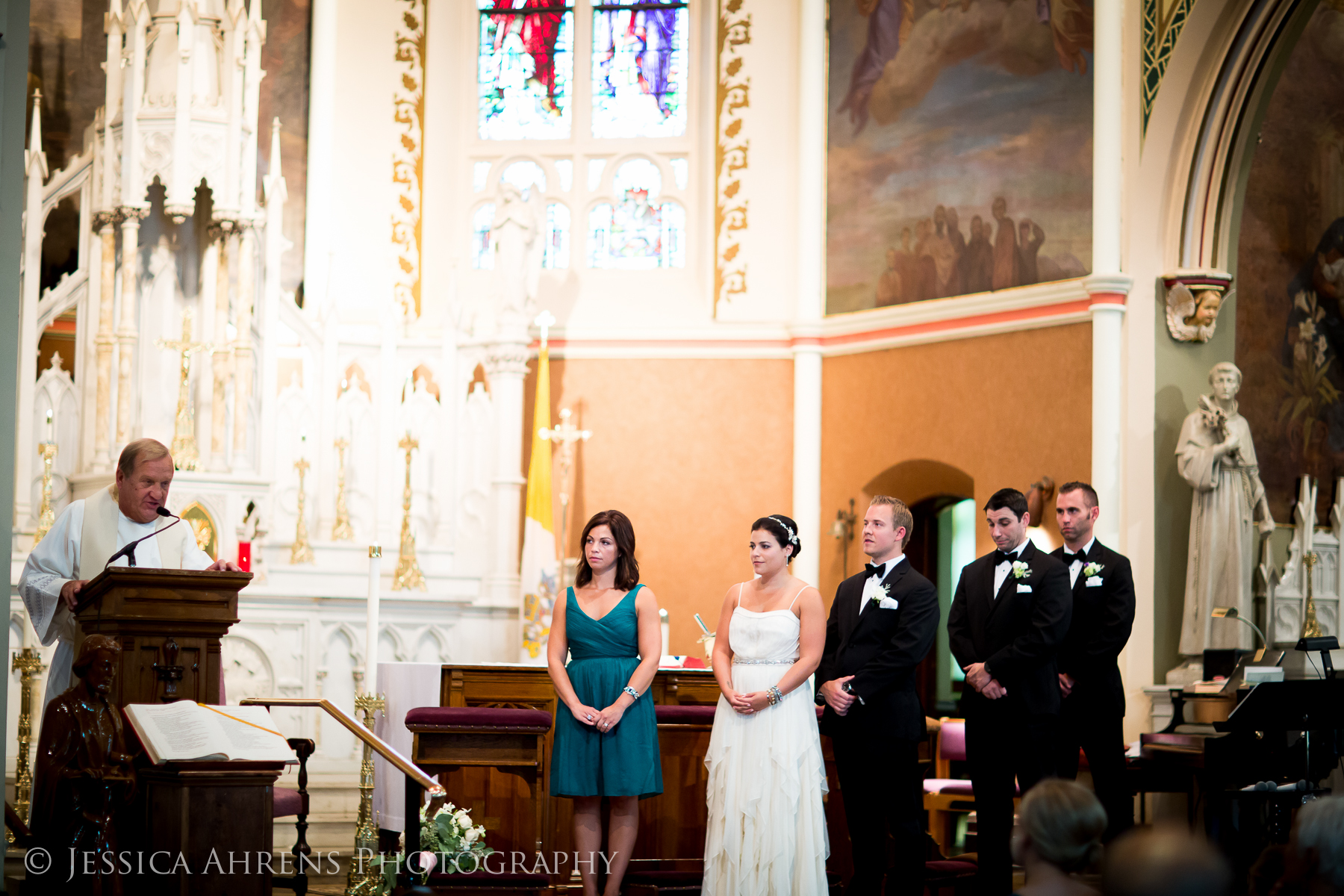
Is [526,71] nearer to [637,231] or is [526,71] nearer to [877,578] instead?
[637,231]

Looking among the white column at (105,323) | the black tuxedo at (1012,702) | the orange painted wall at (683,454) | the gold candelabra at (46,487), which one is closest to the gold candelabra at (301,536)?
the white column at (105,323)

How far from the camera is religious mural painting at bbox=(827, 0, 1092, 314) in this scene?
384 inches

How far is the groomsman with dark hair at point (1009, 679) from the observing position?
536 cm

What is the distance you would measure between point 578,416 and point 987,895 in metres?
6.65

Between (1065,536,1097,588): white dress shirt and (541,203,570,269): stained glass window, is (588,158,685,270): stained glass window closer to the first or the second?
(541,203,570,269): stained glass window

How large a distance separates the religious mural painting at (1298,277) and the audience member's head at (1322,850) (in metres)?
7.01

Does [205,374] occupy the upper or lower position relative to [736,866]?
upper

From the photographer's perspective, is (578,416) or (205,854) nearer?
(205,854)

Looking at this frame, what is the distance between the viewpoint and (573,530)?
11266mm

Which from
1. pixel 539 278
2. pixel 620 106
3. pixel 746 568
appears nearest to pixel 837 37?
pixel 620 106

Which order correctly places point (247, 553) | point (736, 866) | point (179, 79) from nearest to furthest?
1. point (736, 866)
2. point (247, 553)
3. point (179, 79)

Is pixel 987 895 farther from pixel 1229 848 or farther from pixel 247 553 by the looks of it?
pixel 247 553

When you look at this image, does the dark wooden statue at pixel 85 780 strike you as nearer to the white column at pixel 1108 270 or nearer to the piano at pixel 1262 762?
the piano at pixel 1262 762

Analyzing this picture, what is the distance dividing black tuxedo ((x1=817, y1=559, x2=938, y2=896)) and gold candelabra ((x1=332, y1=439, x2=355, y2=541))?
5304mm
